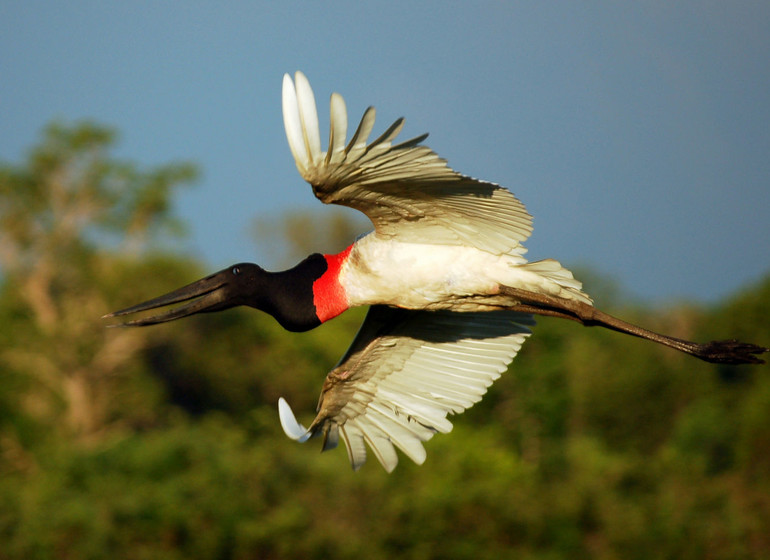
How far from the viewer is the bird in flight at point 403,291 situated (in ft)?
17.4

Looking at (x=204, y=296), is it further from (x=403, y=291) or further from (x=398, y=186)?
(x=398, y=186)

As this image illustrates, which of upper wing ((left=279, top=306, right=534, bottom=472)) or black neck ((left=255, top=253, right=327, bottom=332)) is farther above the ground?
black neck ((left=255, top=253, right=327, bottom=332))

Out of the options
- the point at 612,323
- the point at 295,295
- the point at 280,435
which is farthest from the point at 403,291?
the point at 280,435

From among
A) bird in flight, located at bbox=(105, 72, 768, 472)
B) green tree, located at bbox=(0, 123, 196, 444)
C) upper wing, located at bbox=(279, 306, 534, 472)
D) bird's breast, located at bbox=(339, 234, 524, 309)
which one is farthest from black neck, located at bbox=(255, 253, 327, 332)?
green tree, located at bbox=(0, 123, 196, 444)

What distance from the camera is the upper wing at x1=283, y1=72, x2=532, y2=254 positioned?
507cm

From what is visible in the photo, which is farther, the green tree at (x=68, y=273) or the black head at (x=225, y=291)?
the green tree at (x=68, y=273)

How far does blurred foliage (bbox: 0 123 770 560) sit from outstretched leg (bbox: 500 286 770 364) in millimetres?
10271

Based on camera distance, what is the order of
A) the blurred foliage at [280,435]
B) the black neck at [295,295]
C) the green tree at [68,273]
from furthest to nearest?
the green tree at [68,273] → the blurred foliage at [280,435] → the black neck at [295,295]

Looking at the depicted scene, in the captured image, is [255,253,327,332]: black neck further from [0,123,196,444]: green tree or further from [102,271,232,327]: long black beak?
[0,123,196,444]: green tree

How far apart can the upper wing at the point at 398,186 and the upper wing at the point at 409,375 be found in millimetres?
1162

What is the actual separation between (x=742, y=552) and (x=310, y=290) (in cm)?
1364

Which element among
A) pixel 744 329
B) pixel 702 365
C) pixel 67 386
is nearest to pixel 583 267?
pixel 744 329

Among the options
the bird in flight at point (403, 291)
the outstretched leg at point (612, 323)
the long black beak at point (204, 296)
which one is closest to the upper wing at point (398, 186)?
the bird in flight at point (403, 291)

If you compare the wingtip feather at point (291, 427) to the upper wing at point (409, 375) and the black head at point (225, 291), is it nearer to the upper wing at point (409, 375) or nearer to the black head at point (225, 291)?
the upper wing at point (409, 375)
